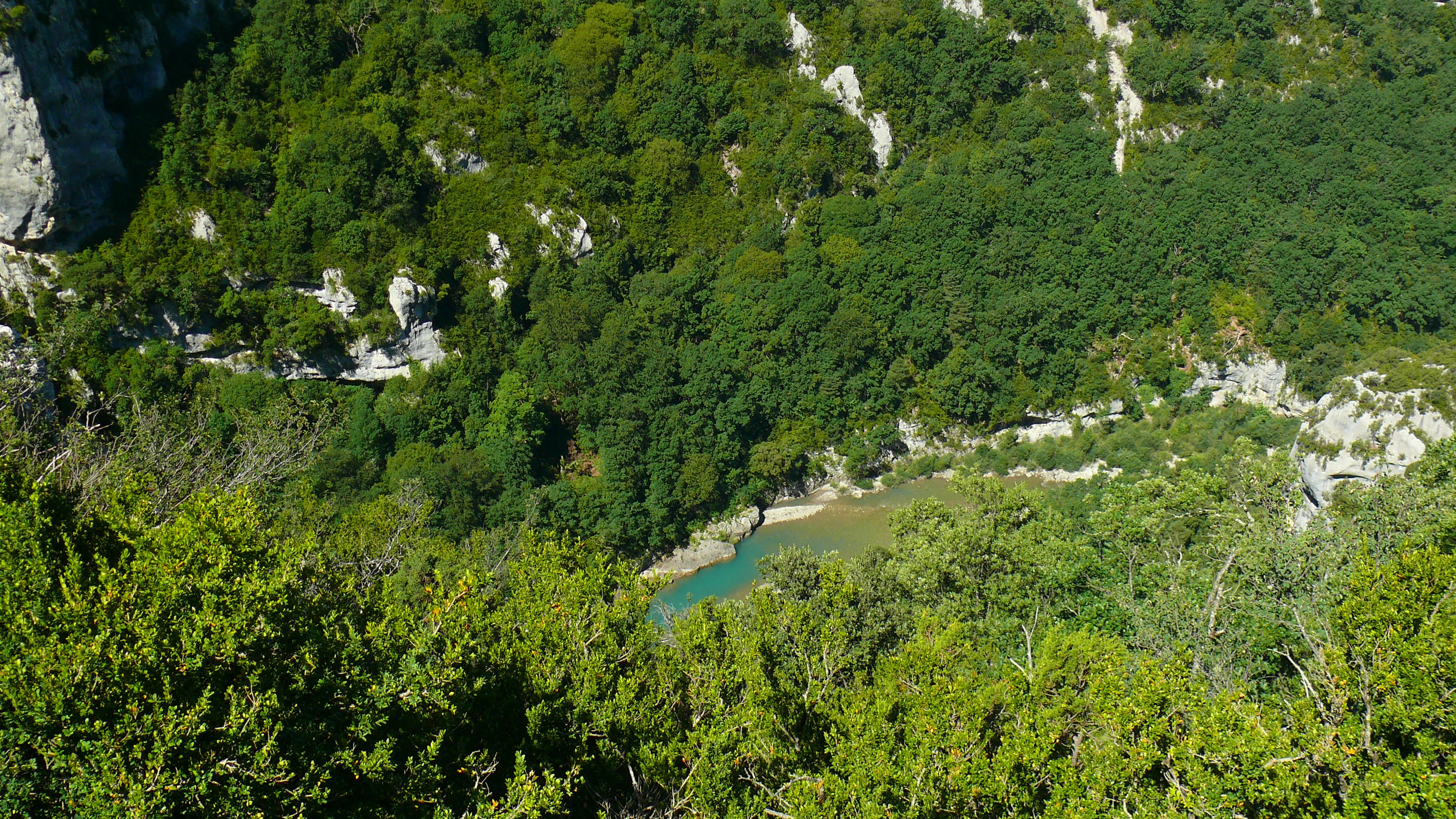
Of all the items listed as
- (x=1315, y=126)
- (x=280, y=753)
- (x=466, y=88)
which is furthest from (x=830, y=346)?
(x=280, y=753)

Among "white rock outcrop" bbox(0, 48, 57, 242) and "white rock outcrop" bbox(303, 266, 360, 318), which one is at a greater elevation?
"white rock outcrop" bbox(0, 48, 57, 242)

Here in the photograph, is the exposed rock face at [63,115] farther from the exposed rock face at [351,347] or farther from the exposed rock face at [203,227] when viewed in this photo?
the exposed rock face at [351,347]

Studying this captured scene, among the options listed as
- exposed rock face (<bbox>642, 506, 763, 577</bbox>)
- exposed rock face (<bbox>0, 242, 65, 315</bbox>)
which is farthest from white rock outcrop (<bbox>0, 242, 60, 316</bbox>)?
exposed rock face (<bbox>642, 506, 763, 577</bbox>)

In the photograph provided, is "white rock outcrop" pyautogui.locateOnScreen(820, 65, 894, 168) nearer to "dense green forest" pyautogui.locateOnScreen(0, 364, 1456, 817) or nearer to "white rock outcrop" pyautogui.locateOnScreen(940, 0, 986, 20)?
"white rock outcrop" pyautogui.locateOnScreen(940, 0, 986, 20)

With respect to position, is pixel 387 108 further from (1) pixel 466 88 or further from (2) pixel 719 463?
(2) pixel 719 463

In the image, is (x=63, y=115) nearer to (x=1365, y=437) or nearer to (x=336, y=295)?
(x=336, y=295)

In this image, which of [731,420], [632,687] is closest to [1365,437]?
[731,420]

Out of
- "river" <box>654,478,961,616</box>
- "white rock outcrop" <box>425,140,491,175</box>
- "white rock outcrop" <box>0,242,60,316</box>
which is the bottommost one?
"river" <box>654,478,961,616</box>
